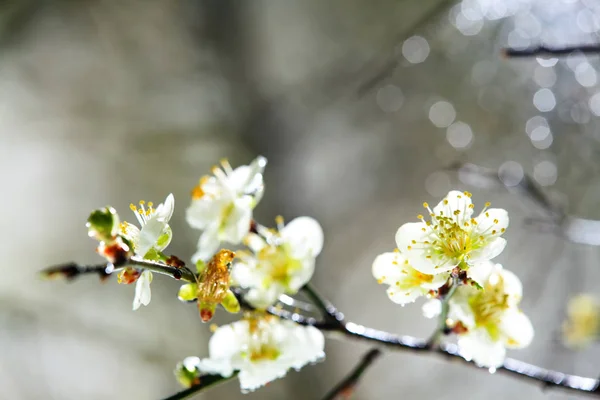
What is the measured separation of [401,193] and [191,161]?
74cm

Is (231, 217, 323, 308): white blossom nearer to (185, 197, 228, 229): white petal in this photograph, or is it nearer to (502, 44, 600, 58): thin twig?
(185, 197, 228, 229): white petal

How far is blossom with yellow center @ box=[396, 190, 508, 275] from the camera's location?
37 cm

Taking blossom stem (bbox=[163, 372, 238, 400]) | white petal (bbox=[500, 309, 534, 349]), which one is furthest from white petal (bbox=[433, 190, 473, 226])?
blossom stem (bbox=[163, 372, 238, 400])

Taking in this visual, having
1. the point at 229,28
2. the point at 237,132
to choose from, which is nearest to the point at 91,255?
the point at 237,132

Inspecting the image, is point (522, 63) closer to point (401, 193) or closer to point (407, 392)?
point (401, 193)

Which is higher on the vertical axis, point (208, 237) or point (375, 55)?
point (375, 55)

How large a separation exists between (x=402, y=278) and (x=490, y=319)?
0.09 m

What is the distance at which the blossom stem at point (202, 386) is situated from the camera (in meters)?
0.34

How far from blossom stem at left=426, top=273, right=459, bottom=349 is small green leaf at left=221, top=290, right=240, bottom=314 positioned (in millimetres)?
149

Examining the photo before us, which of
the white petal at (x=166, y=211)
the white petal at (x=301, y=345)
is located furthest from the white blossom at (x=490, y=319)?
the white petal at (x=166, y=211)

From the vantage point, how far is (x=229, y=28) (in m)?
1.85

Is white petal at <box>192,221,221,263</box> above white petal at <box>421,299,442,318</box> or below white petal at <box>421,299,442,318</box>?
above

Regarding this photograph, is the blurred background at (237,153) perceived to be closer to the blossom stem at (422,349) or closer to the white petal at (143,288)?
the blossom stem at (422,349)

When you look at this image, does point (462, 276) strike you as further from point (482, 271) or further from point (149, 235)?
point (149, 235)
